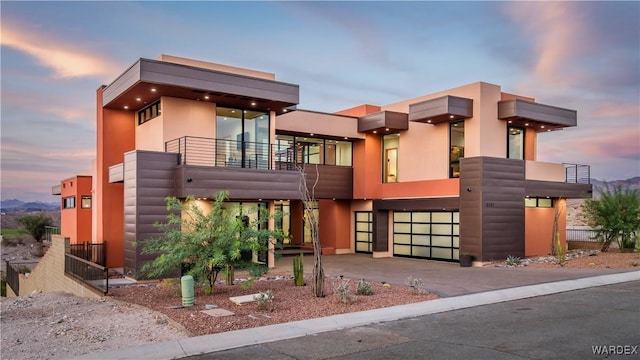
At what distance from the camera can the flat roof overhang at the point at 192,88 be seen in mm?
17609

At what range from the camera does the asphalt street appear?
823cm

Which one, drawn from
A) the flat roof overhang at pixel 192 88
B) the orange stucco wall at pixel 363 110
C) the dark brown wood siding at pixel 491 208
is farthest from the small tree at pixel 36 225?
the dark brown wood siding at pixel 491 208

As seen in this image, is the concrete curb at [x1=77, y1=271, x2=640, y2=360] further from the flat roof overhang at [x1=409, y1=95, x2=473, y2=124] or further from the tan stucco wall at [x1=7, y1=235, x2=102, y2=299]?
the flat roof overhang at [x1=409, y1=95, x2=473, y2=124]

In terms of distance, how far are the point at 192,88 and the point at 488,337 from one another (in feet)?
43.8

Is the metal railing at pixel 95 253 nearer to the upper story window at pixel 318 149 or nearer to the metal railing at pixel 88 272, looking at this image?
the metal railing at pixel 88 272

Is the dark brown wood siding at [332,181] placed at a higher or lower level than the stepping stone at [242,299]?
higher

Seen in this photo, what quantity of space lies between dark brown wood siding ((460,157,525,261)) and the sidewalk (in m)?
1.64

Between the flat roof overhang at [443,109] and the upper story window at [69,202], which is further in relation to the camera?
the upper story window at [69,202]

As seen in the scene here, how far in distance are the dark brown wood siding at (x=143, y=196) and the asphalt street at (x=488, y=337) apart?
10271 mm

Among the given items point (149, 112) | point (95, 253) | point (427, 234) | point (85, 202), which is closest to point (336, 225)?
point (427, 234)

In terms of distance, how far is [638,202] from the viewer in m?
25.1

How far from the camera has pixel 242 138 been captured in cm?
2111

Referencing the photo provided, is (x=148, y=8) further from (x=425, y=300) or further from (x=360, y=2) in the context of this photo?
(x=425, y=300)

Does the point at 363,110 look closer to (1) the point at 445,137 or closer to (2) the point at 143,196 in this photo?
→ (1) the point at 445,137
